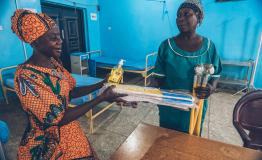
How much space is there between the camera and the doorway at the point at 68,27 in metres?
4.77

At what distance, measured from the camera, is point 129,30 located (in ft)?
18.2

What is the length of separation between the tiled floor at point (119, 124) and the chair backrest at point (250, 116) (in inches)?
52.4

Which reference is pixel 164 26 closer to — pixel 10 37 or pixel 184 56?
pixel 10 37

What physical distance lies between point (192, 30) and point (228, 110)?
266 cm

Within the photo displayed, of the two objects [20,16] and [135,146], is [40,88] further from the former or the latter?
[135,146]

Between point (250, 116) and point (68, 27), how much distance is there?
5.08 m

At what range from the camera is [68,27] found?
5160 millimetres

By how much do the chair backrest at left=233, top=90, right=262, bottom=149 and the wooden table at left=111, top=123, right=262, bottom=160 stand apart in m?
0.35

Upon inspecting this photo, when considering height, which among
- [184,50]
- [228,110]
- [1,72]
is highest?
[184,50]

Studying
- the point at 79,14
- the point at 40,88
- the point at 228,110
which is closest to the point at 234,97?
the point at 228,110

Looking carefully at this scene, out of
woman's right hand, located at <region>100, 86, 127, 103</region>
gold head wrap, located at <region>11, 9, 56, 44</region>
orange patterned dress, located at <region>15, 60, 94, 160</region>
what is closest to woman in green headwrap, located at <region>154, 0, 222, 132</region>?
woman's right hand, located at <region>100, 86, 127, 103</region>

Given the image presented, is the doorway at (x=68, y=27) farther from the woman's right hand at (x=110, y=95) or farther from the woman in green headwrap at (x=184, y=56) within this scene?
the woman's right hand at (x=110, y=95)

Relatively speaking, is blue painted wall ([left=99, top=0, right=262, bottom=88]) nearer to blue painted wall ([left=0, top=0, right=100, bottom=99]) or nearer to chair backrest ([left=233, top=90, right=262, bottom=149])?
blue painted wall ([left=0, top=0, right=100, bottom=99])

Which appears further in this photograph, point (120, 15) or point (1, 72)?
point (120, 15)
